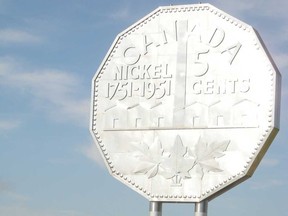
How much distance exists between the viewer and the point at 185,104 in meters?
32.5

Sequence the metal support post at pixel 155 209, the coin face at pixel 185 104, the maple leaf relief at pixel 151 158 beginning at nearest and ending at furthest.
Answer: the coin face at pixel 185 104 → the metal support post at pixel 155 209 → the maple leaf relief at pixel 151 158

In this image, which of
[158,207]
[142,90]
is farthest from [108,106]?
[158,207]

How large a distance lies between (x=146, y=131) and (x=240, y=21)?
398 centimetres

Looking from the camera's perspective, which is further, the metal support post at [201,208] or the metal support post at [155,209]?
the metal support post at [155,209]

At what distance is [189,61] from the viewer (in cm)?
3281

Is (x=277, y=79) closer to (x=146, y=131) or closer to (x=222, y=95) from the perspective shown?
(x=222, y=95)

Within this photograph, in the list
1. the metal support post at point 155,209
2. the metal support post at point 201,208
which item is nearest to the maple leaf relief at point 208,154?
the metal support post at point 201,208

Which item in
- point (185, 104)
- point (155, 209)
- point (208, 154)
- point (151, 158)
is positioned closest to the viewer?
point (208, 154)

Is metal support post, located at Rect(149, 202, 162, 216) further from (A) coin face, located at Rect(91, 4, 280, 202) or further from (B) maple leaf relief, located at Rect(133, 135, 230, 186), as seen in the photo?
(B) maple leaf relief, located at Rect(133, 135, 230, 186)

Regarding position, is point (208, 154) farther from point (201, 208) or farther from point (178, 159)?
point (201, 208)

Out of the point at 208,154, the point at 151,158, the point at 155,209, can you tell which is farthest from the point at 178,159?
the point at 155,209

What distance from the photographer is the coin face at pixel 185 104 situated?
1243 inches

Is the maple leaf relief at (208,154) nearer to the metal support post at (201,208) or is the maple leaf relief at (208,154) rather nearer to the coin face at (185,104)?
the coin face at (185,104)

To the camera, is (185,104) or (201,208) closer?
(201,208)
